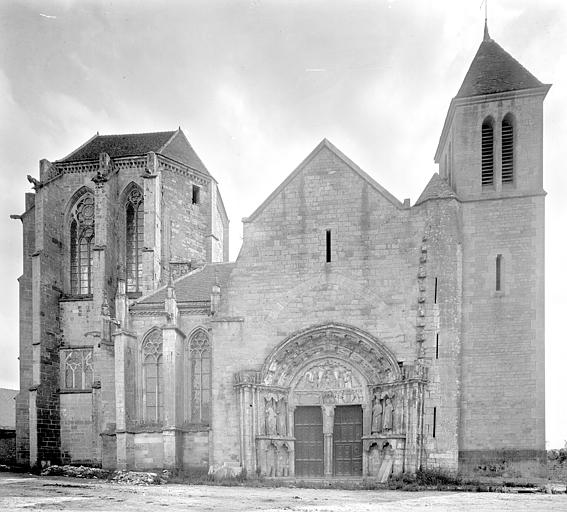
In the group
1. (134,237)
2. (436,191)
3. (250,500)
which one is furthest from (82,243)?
(250,500)

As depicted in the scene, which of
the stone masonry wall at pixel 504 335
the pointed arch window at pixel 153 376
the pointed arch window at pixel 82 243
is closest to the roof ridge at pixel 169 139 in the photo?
the pointed arch window at pixel 82 243

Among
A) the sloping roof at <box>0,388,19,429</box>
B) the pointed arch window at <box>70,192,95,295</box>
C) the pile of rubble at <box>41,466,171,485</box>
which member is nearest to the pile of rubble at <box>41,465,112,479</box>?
the pile of rubble at <box>41,466,171,485</box>

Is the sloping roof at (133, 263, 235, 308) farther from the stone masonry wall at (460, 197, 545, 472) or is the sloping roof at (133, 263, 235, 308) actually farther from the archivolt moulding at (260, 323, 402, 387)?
the stone masonry wall at (460, 197, 545, 472)

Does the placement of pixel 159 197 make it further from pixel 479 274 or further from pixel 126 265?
pixel 479 274

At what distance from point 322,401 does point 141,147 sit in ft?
65.3

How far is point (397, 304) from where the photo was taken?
1973cm

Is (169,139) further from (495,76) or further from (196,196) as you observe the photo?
(495,76)

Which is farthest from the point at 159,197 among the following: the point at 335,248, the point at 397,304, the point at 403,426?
the point at 403,426

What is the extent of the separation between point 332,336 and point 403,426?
3544 millimetres

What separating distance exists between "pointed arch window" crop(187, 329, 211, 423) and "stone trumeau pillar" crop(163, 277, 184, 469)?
481mm

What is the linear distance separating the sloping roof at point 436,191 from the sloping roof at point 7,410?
127ft

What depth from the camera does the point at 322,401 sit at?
67.2 ft

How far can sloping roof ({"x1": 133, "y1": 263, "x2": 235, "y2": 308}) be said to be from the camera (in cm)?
2450

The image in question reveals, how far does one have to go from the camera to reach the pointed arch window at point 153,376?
23.4 m
